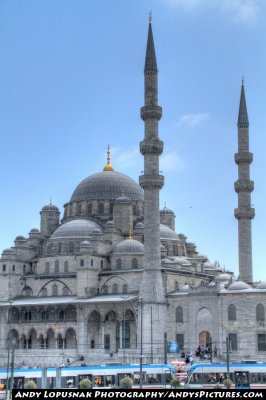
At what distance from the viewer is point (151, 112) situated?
5962cm

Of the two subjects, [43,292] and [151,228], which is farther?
[43,292]

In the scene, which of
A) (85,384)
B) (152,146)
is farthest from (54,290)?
(85,384)

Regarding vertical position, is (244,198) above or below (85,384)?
above

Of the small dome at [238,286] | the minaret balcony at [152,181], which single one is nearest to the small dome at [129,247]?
the minaret balcony at [152,181]

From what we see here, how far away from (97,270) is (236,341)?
14739mm

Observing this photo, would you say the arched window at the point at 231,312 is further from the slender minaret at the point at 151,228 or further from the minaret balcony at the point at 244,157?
the minaret balcony at the point at 244,157

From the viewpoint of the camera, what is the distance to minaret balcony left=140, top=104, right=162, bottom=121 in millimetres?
59594

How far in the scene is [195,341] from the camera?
59.3 m

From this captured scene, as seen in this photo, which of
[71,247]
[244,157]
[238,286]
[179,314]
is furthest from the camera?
[71,247]

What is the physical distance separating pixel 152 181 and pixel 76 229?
47.0 ft

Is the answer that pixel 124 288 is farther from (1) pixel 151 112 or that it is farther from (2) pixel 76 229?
(1) pixel 151 112
